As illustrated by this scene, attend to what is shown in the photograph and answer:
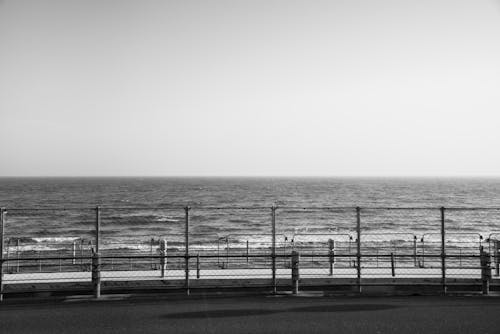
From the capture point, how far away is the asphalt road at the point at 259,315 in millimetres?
9383

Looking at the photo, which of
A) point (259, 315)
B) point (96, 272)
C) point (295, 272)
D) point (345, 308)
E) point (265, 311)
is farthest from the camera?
point (295, 272)

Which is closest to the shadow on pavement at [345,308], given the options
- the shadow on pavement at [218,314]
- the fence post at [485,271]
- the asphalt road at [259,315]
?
the asphalt road at [259,315]

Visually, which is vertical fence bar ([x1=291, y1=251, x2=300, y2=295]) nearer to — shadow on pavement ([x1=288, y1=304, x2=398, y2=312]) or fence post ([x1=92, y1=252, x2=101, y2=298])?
shadow on pavement ([x1=288, y1=304, x2=398, y2=312])

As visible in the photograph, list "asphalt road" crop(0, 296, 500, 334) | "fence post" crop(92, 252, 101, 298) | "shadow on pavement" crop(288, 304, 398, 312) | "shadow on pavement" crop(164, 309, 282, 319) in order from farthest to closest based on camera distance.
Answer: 1. "fence post" crop(92, 252, 101, 298)
2. "shadow on pavement" crop(288, 304, 398, 312)
3. "shadow on pavement" crop(164, 309, 282, 319)
4. "asphalt road" crop(0, 296, 500, 334)

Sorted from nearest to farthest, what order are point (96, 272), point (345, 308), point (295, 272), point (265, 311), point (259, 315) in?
point (259, 315), point (265, 311), point (345, 308), point (96, 272), point (295, 272)

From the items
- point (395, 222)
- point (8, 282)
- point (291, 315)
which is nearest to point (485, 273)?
point (291, 315)

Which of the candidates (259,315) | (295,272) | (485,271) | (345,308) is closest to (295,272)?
(295,272)

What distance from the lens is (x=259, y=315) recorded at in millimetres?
10406

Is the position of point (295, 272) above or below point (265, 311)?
above

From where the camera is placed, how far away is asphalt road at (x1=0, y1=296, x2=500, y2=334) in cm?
938

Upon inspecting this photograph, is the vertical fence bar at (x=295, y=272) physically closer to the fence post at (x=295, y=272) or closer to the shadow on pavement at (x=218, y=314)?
the fence post at (x=295, y=272)

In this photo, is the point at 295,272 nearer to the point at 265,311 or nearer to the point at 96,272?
the point at 265,311

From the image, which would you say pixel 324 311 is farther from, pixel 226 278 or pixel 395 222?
pixel 395 222

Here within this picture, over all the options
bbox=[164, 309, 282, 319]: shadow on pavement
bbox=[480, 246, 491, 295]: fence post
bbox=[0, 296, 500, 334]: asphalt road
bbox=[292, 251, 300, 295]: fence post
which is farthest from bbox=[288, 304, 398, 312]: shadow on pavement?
bbox=[480, 246, 491, 295]: fence post
